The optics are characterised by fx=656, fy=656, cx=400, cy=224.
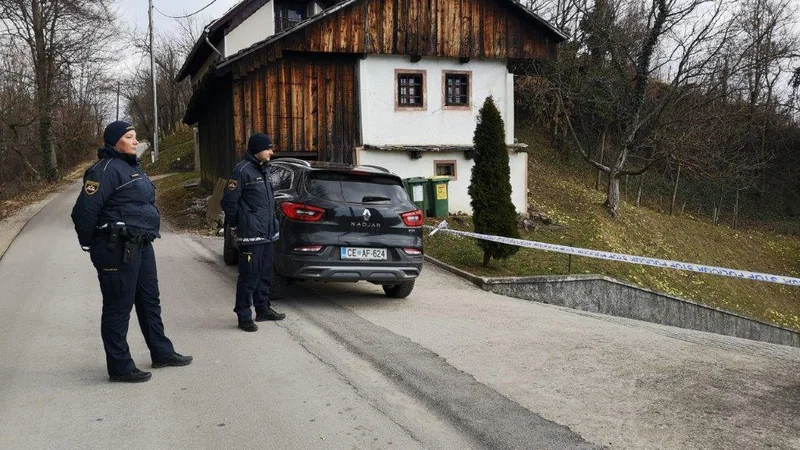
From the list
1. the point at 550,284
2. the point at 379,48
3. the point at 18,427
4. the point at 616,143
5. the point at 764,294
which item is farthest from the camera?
the point at 616,143

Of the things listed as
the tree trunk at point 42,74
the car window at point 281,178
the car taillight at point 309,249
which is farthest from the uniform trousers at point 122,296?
the tree trunk at point 42,74

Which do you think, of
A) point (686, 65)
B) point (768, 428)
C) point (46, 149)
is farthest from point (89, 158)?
point (768, 428)

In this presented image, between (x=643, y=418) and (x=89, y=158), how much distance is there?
53241 millimetres

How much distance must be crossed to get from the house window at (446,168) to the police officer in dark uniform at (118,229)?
49.2ft

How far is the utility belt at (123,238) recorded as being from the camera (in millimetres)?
4719

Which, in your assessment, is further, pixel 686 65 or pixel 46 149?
pixel 46 149

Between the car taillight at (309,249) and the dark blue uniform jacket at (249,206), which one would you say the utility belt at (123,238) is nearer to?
the dark blue uniform jacket at (249,206)

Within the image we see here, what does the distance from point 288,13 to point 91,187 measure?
70.2ft

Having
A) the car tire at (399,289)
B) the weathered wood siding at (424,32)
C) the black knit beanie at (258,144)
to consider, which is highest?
the weathered wood siding at (424,32)

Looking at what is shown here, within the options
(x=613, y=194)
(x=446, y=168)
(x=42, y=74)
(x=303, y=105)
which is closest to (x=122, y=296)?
(x=303, y=105)

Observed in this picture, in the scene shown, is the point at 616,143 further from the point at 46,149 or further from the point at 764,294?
the point at 46,149

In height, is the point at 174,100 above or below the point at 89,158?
above

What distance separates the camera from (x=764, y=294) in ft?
68.4

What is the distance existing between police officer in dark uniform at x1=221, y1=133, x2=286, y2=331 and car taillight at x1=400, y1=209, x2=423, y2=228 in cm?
179
